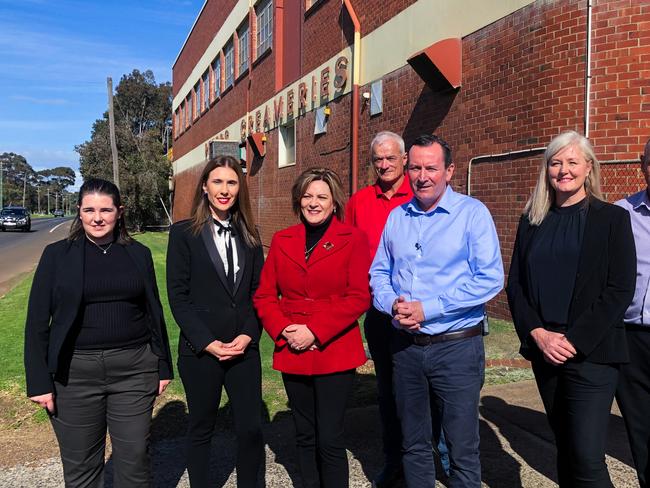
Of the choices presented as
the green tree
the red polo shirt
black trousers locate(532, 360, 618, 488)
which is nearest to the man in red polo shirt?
the red polo shirt

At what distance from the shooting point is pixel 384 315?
3.29 m

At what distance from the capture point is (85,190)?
2750 millimetres

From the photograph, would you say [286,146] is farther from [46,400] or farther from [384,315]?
[46,400]

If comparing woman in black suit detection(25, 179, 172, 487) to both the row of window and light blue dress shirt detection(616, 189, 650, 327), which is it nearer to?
light blue dress shirt detection(616, 189, 650, 327)

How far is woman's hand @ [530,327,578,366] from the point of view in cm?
250

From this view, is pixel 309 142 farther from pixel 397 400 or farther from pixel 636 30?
pixel 397 400

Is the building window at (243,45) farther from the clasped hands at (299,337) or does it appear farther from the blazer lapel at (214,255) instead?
the clasped hands at (299,337)

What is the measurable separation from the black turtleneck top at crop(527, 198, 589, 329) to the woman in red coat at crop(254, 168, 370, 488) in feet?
2.83

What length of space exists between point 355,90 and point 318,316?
901 cm

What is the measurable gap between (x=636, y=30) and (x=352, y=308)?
5110 mm

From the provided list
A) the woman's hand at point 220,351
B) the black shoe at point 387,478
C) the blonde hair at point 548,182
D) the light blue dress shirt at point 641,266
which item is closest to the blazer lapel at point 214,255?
the woman's hand at point 220,351

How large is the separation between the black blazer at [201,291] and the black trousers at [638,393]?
6.25 ft

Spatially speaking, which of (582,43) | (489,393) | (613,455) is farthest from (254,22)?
(613,455)

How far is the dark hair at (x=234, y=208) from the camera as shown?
3.07 meters
